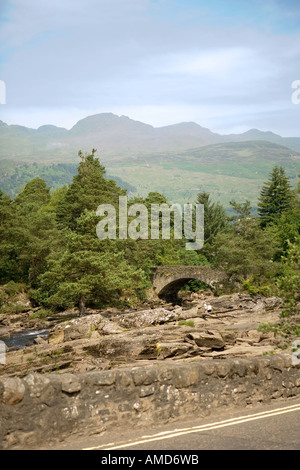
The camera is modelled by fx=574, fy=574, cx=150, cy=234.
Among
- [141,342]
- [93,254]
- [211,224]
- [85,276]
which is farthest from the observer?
[211,224]

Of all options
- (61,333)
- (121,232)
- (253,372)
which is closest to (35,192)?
(121,232)

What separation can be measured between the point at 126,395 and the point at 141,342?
23.7m

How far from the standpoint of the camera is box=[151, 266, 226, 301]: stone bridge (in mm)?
76250

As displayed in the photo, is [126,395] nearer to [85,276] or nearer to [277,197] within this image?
[85,276]

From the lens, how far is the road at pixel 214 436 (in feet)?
30.5

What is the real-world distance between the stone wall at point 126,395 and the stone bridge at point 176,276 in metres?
63.2

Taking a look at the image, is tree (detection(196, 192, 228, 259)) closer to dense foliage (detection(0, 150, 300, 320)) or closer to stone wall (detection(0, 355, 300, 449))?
dense foliage (detection(0, 150, 300, 320))

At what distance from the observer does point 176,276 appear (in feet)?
263

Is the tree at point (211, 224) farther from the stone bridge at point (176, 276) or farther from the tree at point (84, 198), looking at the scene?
the stone bridge at point (176, 276)

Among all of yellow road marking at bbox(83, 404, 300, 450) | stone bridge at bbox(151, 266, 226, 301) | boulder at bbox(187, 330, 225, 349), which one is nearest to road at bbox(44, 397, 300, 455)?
yellow road marking at bbox(83, 404, 300, 450)

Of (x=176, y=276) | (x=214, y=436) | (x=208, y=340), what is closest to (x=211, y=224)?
(x=176, y=276)

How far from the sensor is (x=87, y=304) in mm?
62500

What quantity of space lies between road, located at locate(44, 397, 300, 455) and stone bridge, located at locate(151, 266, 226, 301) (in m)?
64.4

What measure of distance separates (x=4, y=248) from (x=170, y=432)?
62.5 m
